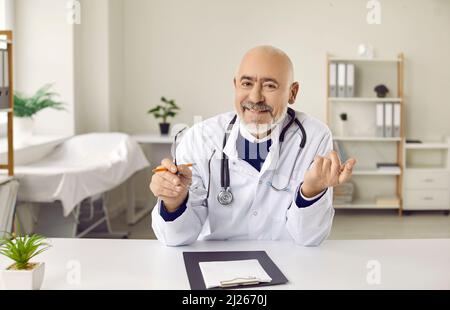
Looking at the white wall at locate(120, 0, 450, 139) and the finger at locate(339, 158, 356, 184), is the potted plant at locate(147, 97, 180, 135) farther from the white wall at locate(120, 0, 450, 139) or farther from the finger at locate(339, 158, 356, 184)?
the finger at locate(339, 158, 356, 184)

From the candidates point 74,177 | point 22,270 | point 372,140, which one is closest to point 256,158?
point 22,270

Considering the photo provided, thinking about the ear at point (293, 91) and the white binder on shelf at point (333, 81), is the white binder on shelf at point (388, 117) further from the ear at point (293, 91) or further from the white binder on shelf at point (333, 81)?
the ear at point (293, 91)

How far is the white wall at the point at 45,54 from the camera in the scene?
3178 mm

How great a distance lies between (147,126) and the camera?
12.6 ft

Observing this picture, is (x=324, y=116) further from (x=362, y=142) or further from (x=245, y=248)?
(x=245, y=248)

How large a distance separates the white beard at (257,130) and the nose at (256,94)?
0.21ft

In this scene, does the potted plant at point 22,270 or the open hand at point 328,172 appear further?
the open hand at point 328,172

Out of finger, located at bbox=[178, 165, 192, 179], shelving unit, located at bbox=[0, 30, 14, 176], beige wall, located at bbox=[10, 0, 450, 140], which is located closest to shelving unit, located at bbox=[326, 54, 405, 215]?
beige wall, located at bbox=[10, 0, 450, 140]

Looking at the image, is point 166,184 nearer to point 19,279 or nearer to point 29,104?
point 19,279

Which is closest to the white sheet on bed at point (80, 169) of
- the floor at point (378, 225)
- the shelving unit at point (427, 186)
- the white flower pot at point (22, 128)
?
the white flower pot at point (22, 128)

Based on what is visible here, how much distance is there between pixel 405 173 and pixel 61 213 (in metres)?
2.36

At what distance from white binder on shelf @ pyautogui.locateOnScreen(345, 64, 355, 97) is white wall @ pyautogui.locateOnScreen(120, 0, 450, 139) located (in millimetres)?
153

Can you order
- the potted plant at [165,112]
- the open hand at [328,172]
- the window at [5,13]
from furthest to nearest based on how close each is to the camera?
the potted plant at [165,112]
the window at [5,13]
the open hand at [328,172]

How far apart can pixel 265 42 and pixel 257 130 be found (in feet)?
7.16
